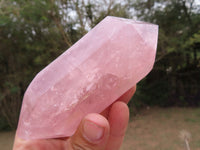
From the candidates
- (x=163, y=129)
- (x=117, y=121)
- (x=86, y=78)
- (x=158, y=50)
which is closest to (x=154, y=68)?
(x=158, y=50)

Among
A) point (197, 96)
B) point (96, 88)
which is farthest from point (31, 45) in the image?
point (197, 96)

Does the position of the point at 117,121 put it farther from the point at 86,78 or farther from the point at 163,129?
the point at 163,129

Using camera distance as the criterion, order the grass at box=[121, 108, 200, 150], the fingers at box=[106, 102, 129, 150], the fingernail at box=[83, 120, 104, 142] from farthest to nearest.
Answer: the grass at box=[121, 108, 200, 150]
the fingers at box=[106, 102, 129, 150]
the fingernail at box=[83, 120, 104, 142]

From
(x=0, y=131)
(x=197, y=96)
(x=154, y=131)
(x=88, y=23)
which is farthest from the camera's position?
(x=197, y=96)

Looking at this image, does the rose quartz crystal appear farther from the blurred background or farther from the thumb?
the blurred background

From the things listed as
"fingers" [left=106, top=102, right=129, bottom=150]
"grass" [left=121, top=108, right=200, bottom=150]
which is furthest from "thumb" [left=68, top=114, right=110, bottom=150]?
"grass" [left=121, top=108, right=200, bottom=150]

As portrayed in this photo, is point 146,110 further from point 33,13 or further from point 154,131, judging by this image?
point 33,13
